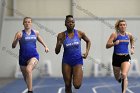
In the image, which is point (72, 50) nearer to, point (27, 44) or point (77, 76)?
point (77, 76)

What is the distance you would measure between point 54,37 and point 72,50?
12.3 meters

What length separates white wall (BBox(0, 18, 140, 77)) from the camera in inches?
797

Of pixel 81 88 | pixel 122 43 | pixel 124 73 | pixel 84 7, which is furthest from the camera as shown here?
pixel 84 7

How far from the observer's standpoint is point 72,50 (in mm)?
8023

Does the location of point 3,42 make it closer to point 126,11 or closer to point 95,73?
point 95,73

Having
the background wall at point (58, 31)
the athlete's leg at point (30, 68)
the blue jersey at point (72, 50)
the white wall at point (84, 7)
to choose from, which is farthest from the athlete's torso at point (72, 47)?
the white wall at point (84, 7)

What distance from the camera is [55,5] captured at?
68.8 feet

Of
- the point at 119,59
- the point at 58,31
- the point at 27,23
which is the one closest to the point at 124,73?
the point at 119,59

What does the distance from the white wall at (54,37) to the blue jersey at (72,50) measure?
480 inches

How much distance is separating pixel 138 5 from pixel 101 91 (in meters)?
9.21

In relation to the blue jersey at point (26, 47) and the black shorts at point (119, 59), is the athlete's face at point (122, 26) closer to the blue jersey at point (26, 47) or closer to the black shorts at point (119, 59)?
the black shorts at point (119, 59)

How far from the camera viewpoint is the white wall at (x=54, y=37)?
2025 cm

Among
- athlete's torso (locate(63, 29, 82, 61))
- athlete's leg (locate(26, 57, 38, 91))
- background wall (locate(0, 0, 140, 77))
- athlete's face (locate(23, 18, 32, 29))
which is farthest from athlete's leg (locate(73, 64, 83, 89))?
background wall (locate(0, 0, 140, 77))

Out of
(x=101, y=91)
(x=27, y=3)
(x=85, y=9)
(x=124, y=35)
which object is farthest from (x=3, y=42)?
(x=124, y=35)
